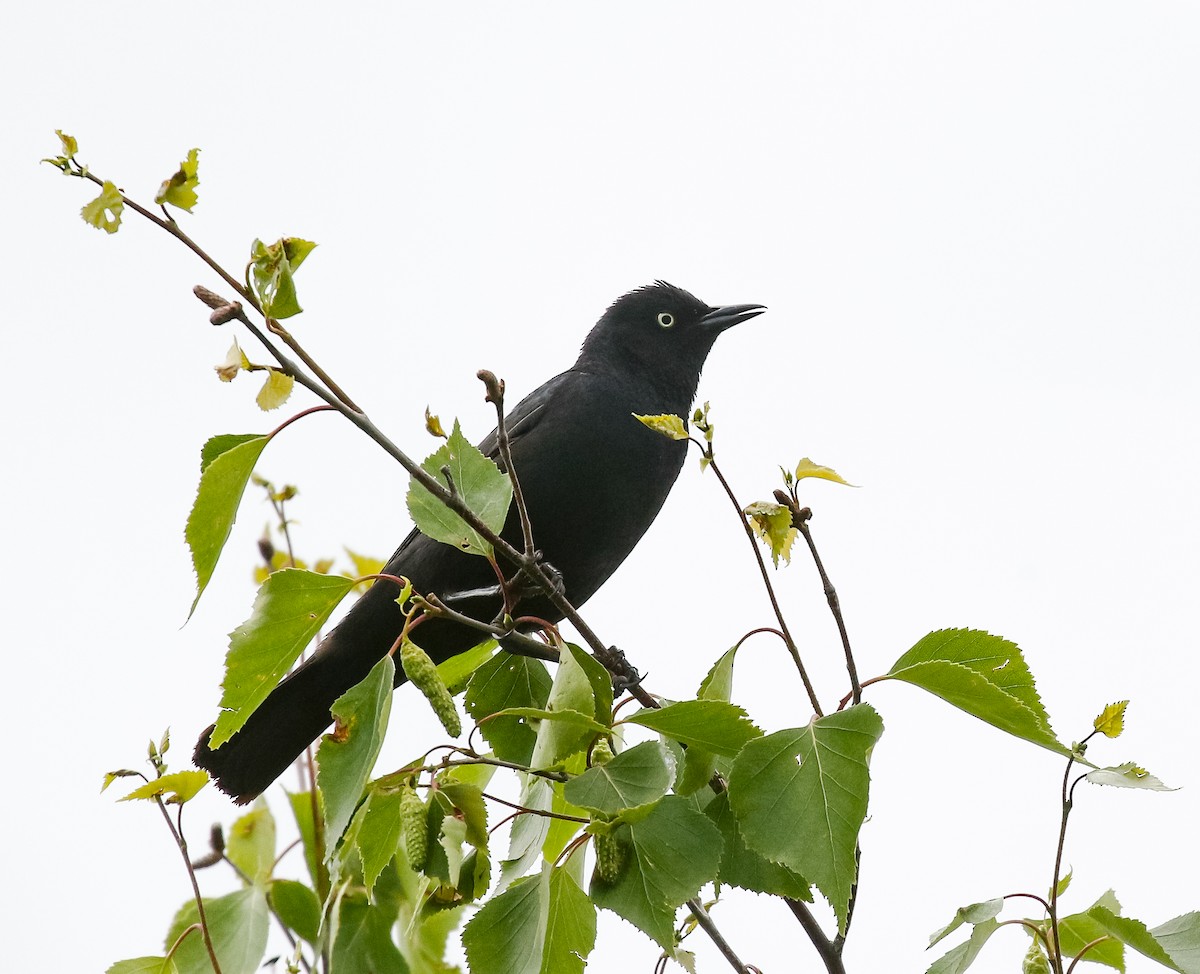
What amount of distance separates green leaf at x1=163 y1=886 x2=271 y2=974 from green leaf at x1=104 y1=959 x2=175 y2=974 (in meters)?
0.08

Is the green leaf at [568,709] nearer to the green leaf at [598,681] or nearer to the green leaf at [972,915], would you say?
the green leaf at [598,681]

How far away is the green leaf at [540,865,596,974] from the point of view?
227 cm

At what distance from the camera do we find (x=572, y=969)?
2.28 m

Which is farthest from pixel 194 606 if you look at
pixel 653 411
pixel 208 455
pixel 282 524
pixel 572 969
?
pixel 653 411

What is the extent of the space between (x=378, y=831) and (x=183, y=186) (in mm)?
1195

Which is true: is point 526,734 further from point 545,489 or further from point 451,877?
point 545,489

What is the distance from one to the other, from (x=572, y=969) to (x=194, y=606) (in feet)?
2.98

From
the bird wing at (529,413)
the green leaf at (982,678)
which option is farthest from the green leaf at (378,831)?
the bird wing at (529,413)

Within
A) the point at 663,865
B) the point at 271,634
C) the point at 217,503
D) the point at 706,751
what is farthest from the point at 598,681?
the point at 217,503

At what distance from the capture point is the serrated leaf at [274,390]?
91.9 inches

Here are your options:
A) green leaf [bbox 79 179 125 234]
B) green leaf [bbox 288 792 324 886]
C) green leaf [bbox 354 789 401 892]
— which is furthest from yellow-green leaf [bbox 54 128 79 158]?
green leaf [bbox 288 792 324 886]

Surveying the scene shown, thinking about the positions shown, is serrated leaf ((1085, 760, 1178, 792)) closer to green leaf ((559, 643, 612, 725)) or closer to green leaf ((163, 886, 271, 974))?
green leaf ((559, 643, 612, 725))

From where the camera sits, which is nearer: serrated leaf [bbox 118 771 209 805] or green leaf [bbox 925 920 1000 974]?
green leaf [bbox 925 920 1000 974]

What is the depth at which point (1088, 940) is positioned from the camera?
2463mm
